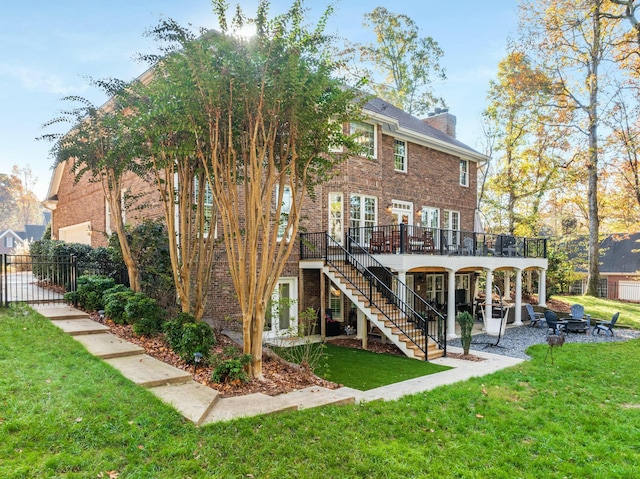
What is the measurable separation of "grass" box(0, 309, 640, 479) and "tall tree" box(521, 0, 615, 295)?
704 inches

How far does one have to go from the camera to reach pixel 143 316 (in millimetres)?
Result: 8648

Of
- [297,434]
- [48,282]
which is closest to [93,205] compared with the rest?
[48,282]

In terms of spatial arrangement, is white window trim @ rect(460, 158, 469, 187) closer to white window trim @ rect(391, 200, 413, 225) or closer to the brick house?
the brick house

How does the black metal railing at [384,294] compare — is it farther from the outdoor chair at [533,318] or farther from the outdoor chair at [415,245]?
the outdoor chair at [533,318]

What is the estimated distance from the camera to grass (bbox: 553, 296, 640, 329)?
15.8 m

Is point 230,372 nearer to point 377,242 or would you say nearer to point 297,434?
point 297,434

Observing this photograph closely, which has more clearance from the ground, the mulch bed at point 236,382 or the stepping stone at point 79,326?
the stepping stone at point 79,326

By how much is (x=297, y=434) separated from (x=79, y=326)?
19.5ft

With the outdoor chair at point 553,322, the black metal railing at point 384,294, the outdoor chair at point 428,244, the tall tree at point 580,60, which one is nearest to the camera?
the black metal railing at point 384,294

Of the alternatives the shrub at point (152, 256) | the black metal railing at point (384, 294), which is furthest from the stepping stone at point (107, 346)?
the black metal railing at point (384, 294)

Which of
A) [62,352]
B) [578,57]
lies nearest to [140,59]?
[62,352]

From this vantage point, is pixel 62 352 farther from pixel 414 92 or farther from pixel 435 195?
pixel 414 92

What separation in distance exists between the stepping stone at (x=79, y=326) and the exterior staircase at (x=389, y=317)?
6276mm

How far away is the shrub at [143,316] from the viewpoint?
27.3 ft
